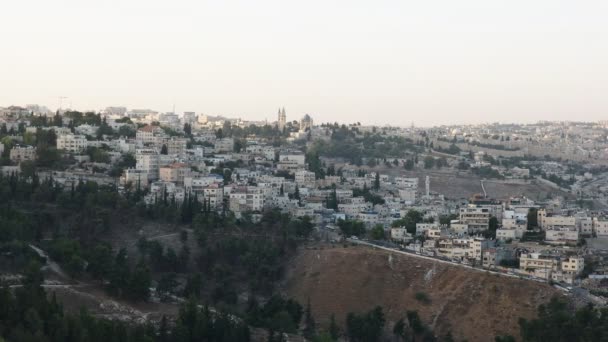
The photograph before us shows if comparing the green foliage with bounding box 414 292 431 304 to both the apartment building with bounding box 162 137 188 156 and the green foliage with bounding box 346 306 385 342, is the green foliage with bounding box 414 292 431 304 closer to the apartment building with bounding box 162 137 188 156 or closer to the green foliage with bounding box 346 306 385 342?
the green foliage with bounding box 346 306 385 342

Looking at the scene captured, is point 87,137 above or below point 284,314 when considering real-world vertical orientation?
above

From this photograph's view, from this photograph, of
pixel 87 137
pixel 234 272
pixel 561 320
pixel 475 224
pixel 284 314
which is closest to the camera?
pixel 561 320

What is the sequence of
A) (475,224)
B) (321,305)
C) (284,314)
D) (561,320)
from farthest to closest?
1. (475,224)
2. (321,305)
3. (284,314)
4. (561,320)

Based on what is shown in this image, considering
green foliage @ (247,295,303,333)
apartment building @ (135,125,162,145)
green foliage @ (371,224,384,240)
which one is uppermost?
apartment building @ (135,125,162,145)

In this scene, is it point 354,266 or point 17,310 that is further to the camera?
point 354,266

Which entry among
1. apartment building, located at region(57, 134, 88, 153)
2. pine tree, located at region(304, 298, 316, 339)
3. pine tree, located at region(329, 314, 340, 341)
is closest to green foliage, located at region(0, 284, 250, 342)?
pine tree, located at region(304, 298, 316, 339)

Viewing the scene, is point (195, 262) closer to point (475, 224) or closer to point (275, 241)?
point (275, 241)

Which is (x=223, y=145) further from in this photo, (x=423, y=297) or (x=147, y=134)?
(x=423, y=297)

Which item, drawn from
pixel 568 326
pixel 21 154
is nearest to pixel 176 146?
pixel 21 154

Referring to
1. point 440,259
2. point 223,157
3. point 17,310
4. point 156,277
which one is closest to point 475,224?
point 440,259
